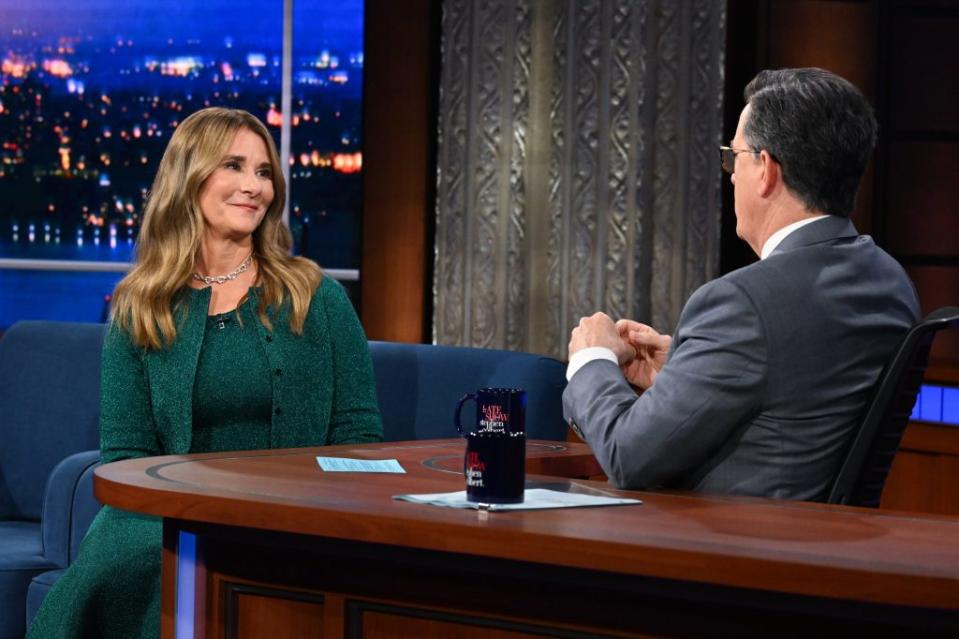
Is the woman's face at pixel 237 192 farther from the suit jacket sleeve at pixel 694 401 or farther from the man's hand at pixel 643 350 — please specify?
the suit jacket sleeve at pixel 694 401

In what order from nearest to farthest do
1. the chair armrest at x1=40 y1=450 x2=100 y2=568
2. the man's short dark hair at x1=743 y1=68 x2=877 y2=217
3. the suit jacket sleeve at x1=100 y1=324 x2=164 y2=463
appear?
the man's short dark hair at x1=743 y1=68 x2=877 y2=217
the suit jacket sleeve at x1=100 y1=324 x2=164 y2=463
the chair armrest at x1=40 y1=450 x2=100 y2=568

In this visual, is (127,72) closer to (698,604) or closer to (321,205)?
(321,205)

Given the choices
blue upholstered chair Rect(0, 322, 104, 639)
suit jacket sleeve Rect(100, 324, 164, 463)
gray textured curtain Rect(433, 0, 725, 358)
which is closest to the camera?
suit jacket sleeve Rect(100, 324, 164, 463)

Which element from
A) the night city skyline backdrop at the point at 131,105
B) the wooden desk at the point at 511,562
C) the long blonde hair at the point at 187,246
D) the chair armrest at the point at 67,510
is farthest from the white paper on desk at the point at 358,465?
the night city skyline backdrop at the point at 131,105

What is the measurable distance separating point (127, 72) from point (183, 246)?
3563 millimetres

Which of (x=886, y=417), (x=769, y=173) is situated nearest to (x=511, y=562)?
(x=886, y=417)

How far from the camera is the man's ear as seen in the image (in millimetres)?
1994

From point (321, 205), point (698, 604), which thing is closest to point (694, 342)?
point (698, 604)

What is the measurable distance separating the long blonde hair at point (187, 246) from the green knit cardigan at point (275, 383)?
0.10ft

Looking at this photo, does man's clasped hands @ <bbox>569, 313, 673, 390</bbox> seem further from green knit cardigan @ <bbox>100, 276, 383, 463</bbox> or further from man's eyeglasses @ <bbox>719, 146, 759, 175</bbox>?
green knit cardigan @ <bbox>100, 276, 383, 463</bbox>

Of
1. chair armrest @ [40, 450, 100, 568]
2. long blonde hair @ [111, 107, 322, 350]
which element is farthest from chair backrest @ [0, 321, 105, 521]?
long blonde hair @ [111, 107, 322, 350]

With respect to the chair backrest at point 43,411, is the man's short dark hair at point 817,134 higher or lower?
higher

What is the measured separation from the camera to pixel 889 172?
15.9ft

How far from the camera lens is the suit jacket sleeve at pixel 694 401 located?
1851mm
